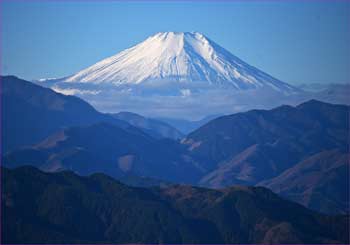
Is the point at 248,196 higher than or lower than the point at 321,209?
higher

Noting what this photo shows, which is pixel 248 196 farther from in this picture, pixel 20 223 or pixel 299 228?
pixel 20 223

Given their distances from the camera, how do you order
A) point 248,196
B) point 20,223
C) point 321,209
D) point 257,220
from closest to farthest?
point 20,223 < point 257,220 < point 248,196 < point 321,209

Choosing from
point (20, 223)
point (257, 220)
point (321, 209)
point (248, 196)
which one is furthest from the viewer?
point (321, 209)

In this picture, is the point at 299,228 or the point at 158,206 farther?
the point at 158,206

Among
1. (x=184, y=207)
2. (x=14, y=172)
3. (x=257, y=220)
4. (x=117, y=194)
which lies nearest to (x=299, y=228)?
(x=257, y=220)

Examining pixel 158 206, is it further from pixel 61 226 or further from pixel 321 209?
pixel 321 209

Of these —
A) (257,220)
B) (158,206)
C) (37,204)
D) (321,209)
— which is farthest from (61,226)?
(321,209)
